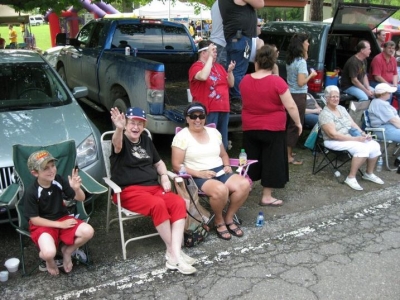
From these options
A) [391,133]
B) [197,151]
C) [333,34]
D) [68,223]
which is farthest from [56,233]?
[333,34]

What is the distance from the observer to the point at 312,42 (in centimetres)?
683

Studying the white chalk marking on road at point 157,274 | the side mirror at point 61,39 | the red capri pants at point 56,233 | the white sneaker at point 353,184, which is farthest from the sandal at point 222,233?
the side mirror at point 61,39

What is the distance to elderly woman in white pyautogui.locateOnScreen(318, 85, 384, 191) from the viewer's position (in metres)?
5.22

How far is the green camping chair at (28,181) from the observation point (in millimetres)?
3266

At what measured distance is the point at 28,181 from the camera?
343 cm

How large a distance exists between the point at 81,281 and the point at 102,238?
0.69m

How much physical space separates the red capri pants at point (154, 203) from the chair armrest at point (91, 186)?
0.73 ft

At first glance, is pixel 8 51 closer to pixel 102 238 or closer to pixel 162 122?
pixel 162 122

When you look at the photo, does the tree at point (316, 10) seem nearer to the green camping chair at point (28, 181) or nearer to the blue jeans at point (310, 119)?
the blue jeans at point (310, 119)

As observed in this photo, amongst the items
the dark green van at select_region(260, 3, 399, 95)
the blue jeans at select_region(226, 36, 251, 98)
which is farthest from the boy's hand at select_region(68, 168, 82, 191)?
the dark green van at select_region(260, 3, 399, 95)

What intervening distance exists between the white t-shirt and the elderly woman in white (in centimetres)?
189

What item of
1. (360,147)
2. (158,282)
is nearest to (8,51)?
(158,282)

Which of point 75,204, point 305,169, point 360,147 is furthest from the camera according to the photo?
point 305,169

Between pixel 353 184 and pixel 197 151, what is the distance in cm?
231
